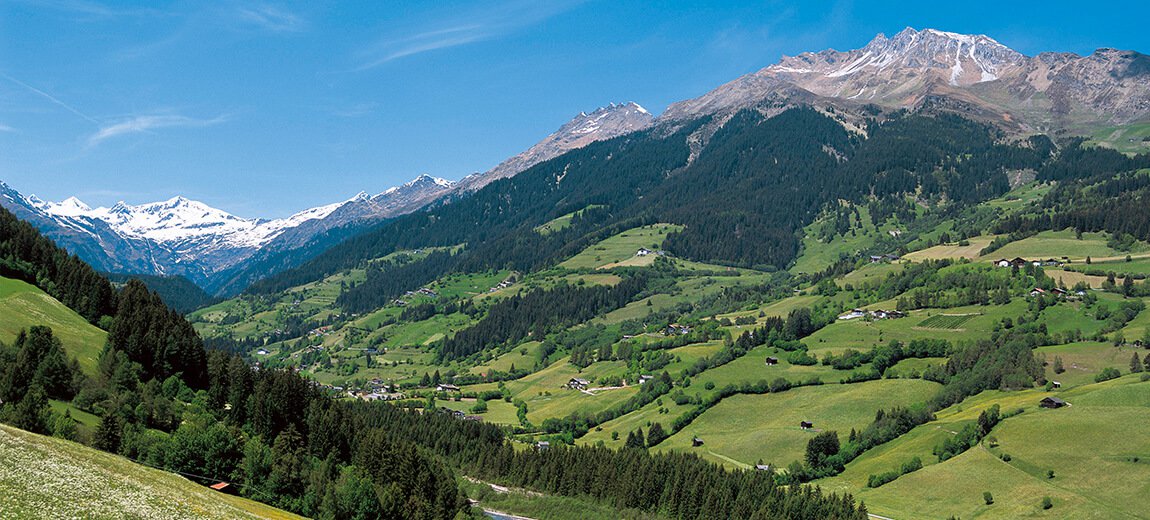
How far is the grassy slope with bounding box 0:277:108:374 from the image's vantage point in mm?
113688

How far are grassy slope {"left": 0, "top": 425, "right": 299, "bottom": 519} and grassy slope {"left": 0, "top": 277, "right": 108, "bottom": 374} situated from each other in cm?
5137

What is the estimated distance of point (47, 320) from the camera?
402 ft

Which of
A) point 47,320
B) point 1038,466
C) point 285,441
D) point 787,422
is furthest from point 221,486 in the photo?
point 1038,466

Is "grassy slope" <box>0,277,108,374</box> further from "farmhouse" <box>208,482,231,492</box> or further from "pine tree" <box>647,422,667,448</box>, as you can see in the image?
"pine tree" <box>647,422,667,448</box>

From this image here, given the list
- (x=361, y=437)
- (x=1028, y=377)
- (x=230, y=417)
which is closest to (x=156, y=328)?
(x=230, y=417)

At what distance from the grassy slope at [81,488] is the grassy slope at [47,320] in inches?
2023

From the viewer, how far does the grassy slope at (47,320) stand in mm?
113688

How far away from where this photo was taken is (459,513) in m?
122

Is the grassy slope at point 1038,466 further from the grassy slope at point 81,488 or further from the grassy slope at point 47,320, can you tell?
the grassy slope at point 47,320

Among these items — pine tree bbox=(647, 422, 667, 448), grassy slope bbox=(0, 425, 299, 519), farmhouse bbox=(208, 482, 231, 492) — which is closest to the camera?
grassy slope bbox=(0, 425, 299, 519)

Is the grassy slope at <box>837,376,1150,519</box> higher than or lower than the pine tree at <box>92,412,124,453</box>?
higher

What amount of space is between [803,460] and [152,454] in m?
126

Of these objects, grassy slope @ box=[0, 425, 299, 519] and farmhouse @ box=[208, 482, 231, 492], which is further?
farmhouse @ box=[208, 482, 231, 492]

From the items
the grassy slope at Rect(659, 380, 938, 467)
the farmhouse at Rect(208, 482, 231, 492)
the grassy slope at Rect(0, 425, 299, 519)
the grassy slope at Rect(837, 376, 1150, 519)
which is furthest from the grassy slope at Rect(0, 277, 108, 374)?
the grassy slope at Rect(837, 376, 1150, 519)
